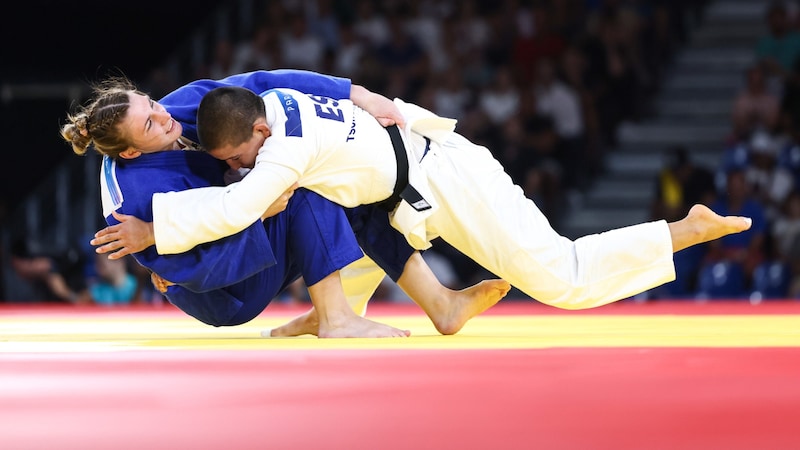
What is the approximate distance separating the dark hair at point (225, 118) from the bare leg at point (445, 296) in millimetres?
543

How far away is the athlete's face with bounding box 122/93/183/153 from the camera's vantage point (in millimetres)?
2238

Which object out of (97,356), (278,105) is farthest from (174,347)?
(278,105)

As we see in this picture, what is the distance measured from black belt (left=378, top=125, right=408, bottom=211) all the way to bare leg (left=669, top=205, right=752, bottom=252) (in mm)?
612

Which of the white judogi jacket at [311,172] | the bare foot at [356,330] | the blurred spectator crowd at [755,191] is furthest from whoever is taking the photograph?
the blurred spectator crowd at [755,191]

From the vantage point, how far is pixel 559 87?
266 inches

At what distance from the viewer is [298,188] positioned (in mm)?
2346

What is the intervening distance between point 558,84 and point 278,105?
185 inches

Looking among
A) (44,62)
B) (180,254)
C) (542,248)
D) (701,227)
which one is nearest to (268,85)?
(180,254)

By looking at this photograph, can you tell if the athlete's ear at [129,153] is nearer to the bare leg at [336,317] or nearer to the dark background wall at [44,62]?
the bare leg at [336,317]

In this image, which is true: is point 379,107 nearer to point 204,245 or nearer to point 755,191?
point 204,245

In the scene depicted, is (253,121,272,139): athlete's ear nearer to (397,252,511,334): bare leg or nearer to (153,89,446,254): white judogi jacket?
(153,89,446,254): white judogi jacket

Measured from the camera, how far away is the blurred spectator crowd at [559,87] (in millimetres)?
5641

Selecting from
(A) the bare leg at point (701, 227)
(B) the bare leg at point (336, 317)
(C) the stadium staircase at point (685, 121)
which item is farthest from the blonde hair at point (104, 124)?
(C) the stadium staircase at point (685, 121)

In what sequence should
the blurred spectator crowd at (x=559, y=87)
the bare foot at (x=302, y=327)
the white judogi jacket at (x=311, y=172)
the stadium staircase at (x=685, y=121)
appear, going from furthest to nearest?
the stadium staircase at (x=685, y=121) → the blurred spectator crowd at (x=559, y=87) → the bare foot at (x=302, y=327) → the white judogi jacket at (x=311, y=172)
